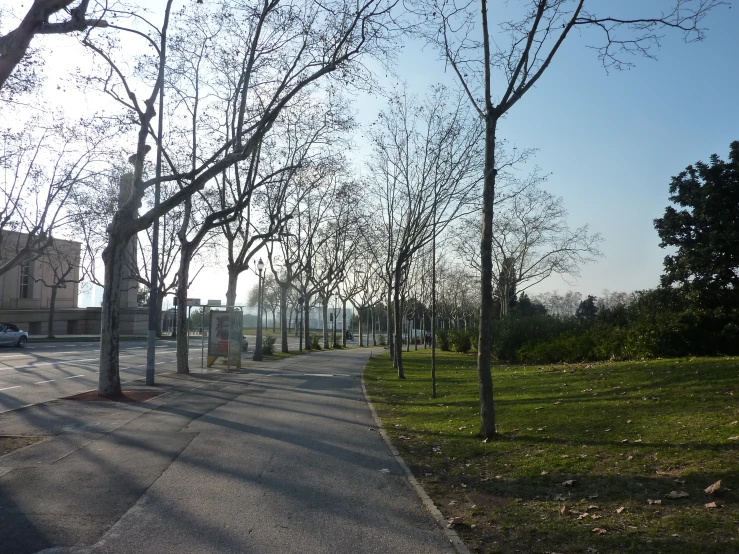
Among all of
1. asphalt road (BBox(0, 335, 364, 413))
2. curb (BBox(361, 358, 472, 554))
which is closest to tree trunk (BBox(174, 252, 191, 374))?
asphalt road (BBox(0, 335, 364, 413))

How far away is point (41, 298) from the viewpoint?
67000 mm

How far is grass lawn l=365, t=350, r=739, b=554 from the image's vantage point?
546 centimetres

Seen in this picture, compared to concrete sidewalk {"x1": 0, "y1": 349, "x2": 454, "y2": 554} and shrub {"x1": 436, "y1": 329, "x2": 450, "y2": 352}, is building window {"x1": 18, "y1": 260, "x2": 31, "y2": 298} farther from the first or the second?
concrete sidewalk {"x1": 0, "y1": 349, "x2": 454, "y2": 554}

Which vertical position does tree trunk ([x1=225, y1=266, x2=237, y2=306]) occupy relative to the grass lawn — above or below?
above

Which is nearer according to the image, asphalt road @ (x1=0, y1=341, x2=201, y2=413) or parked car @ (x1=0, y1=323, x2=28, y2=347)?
asphalt road @ (x1=0, y1=341, x2=201, y2=413)

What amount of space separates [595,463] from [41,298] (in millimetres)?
69732

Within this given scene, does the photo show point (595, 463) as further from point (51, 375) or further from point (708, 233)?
Result: point (51, 375)

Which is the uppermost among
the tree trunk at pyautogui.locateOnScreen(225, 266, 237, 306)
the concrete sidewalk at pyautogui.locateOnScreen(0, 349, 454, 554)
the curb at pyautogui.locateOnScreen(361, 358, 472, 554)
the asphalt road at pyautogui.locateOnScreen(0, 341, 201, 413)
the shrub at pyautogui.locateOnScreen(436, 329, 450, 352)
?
the tree trunk at pyautogui.locateOnScreen(225, 266, 237, 306)

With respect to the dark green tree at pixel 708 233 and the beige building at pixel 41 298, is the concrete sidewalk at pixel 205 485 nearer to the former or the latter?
the dark green tree at pixel 708 233

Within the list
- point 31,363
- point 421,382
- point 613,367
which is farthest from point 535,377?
point 31,363

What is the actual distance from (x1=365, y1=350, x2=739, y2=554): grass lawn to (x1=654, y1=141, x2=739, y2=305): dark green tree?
5.38 m

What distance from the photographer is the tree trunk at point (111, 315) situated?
14.9 metres

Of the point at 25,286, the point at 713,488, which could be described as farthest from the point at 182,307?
the point at 25,286

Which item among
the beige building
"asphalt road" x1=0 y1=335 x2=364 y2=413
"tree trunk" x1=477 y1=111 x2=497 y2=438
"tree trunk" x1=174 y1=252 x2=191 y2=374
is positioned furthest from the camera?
the beige building
